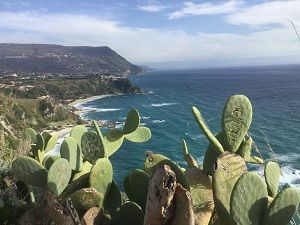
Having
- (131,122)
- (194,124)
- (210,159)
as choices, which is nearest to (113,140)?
(131,122)

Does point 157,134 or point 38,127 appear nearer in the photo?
point 157,134

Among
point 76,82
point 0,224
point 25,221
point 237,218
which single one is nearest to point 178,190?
point 237,218

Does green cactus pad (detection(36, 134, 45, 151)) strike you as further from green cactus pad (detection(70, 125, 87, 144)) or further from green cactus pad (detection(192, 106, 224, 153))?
green cactus pad (detection(192, 106, 224, 153))

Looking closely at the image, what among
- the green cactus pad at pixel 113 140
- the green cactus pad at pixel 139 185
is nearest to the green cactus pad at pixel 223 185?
the green cactus pad at pixel 139 185

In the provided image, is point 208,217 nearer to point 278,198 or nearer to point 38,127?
point 278,198

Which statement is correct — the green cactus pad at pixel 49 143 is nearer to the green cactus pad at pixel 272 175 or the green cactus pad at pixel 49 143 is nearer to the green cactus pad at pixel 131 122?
the green cactus pad at pixel 131 122

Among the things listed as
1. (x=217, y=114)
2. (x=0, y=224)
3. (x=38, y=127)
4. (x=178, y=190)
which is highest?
(x=178, y=190)

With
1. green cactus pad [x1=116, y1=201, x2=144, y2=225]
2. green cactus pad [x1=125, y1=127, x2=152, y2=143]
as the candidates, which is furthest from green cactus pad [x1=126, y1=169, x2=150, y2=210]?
green cactus pad [x1=125, y1=127, x2=152, y2=143]
